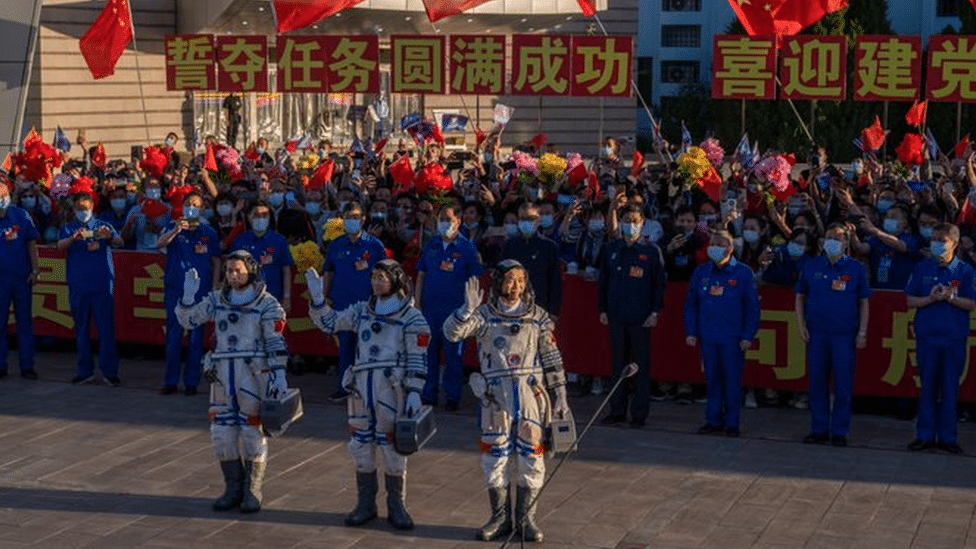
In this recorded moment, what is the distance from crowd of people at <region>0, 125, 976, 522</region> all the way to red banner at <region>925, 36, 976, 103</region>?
1.00m

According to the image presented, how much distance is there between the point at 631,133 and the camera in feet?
153

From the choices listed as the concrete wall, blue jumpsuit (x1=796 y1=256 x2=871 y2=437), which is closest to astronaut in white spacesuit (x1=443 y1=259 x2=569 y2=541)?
blue jumpsuit (x1=796 y1=256 x2=871 y2=437)

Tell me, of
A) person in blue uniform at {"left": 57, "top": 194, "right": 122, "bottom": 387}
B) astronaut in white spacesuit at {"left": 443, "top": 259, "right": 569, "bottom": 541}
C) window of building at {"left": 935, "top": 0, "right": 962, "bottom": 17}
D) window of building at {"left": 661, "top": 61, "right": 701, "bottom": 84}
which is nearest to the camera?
astronaut in white spacesuit at {"left": 443, "top": 259, "right": 569, "bottom": 541}

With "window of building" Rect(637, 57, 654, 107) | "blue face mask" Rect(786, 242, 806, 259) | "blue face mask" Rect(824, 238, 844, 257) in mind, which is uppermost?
"window of building" Rect(637, 57, 654, 107)

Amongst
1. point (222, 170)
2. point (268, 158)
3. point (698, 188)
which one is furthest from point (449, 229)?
point (268, 158)

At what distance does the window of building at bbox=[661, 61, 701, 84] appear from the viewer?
6881 cm

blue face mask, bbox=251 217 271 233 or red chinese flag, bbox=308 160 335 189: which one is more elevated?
red chinese flag, bbox=308 160 335 189

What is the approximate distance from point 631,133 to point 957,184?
91.3ft

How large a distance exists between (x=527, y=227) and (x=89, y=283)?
4.48m

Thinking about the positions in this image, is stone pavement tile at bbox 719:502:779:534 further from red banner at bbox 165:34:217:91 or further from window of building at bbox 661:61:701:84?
window of building at bbox 661:61:701:84

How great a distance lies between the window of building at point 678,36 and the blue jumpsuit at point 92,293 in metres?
54.8

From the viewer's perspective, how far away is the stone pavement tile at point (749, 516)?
37.9 ft

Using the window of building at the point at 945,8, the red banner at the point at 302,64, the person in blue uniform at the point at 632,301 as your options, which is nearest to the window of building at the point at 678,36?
the window of building at the point at 945,8

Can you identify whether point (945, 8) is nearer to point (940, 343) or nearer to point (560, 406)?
point (940, 343)
